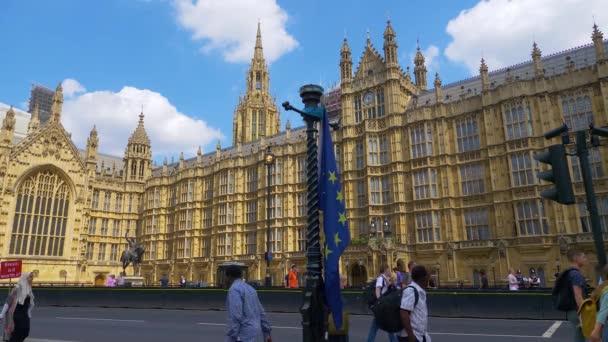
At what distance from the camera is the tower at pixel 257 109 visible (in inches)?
2899

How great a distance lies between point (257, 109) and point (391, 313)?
231 ft

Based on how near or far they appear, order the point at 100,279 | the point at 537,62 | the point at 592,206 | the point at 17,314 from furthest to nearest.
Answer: the point at 100,279
the point at 537,62
the point at 17,314
the point at 592,206

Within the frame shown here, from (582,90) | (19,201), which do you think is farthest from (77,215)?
(582,90)

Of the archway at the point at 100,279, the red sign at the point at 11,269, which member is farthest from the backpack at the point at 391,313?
the archway at the point at 100,279

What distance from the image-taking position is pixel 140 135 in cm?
6881

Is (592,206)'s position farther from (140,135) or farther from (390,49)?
(140,135)

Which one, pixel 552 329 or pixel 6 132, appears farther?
pixel 6 132

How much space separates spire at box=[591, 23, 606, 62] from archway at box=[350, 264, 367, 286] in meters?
24.7

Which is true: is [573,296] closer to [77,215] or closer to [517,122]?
[517,122]

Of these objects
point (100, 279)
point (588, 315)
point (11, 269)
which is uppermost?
point (11, 269)

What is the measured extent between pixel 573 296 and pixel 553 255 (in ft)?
93.5

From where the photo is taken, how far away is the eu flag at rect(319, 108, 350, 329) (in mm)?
7227

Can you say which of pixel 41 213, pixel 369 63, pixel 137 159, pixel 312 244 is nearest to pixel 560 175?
pixel 312 244

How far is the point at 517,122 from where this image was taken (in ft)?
113
